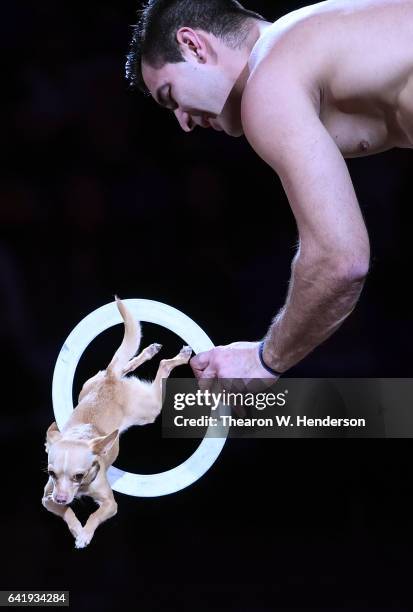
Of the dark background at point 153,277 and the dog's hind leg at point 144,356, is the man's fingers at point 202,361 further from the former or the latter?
the dark background at point 153,277

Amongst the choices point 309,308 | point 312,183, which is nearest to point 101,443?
point 309,308

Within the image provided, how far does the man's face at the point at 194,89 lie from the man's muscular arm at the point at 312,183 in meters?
0.18

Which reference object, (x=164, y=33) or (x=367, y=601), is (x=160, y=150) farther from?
(x=367, y=601)

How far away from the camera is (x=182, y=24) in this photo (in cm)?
112

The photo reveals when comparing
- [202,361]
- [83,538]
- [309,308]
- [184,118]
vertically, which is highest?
[184,118]

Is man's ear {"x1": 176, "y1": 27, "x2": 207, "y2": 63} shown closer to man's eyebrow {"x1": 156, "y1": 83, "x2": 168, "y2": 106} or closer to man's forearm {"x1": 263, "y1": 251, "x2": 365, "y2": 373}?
man's eyebrow {"x1": 156, "y1": 83, "x2": 168, "y2": 106}

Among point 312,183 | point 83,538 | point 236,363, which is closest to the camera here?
point 312,183

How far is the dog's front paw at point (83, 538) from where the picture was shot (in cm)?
147

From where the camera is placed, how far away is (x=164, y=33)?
111 cm

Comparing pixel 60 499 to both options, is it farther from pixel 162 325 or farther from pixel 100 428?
pixel 162 325

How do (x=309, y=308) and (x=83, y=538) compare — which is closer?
(x=309, y=308)

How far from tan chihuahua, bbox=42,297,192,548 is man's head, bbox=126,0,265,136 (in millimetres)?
479

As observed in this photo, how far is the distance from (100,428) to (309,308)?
22.0 inches

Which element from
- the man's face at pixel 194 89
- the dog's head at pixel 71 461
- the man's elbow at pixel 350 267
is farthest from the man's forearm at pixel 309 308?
the dog's head at pixel 71 461
